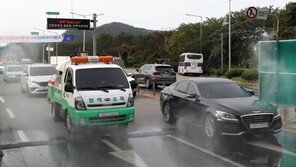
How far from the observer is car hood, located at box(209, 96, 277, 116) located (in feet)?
33.0

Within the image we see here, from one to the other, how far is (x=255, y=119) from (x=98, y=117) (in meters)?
3.84

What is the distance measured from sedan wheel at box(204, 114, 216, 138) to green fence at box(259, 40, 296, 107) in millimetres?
3721

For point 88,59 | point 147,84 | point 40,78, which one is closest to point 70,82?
point 88,59

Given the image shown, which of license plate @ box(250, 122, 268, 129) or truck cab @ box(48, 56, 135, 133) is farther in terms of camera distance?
truck cab @ box(48, 56, 135, 133)

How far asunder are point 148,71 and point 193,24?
41.3 metres

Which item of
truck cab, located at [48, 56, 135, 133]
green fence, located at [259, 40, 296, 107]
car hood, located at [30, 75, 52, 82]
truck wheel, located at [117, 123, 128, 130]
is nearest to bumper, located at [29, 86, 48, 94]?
car hood, located at [30, 75, 52, 82]

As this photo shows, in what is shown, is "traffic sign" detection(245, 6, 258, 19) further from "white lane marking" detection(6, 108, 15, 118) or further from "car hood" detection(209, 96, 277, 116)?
"car hood" detection(209, 96, 277, 116)

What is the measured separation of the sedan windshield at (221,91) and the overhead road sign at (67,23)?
33934 mm

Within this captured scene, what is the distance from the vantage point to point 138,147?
9945 millimetres

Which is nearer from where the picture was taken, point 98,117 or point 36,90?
point 98,117

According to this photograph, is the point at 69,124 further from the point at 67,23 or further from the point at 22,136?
the point at 67,23

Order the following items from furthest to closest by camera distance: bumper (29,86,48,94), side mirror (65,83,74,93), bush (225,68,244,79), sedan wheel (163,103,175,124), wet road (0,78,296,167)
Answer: bush (225,68,244,79) < bumper (29,86,48,94) < sedan wheel (163,103,175,124) < side mirror (65,83,74,93) < wet road (0,78,296,167)

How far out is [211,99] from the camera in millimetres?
10977

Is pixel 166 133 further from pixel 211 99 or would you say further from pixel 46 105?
pixel 46 105
